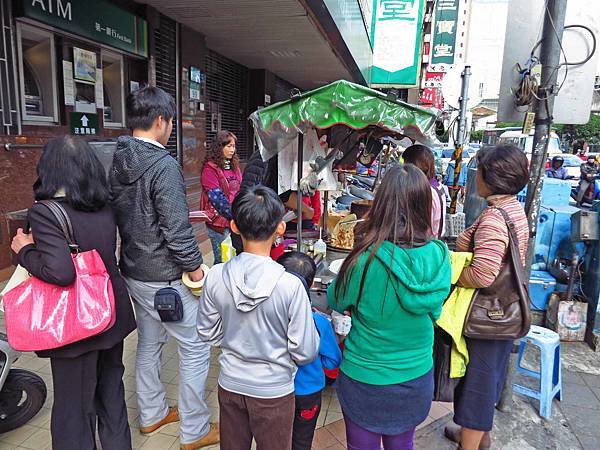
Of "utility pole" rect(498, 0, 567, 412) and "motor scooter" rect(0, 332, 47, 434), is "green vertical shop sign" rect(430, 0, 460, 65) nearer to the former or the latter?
"utility pole" rect(498, 0, 567, 412)

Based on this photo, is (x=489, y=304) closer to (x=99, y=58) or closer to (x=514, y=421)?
(x=514, y=421)

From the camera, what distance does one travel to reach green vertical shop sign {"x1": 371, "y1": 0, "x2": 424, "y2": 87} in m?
13.8

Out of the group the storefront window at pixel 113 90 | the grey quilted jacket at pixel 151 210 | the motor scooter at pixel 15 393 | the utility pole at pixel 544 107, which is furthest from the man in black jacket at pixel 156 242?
the storefront window at pixel 113 90

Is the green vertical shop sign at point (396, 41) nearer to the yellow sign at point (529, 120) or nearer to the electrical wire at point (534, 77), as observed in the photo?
the electrical wire at point (534, 77)

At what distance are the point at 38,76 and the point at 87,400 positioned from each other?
13.3ft

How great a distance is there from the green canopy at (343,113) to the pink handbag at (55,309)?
5.36 ft

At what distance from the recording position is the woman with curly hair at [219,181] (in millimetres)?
3898

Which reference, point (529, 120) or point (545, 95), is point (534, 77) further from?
point (529, 120)

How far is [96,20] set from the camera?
508 centimetres

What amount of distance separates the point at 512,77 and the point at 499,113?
0.34 meters

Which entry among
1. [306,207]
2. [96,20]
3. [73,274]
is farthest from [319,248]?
[96,20]

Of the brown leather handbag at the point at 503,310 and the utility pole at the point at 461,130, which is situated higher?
the utility pole at the point at 461,130

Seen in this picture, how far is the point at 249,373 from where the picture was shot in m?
1.80

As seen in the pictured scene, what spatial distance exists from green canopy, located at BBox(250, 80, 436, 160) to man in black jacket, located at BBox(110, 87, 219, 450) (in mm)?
876
